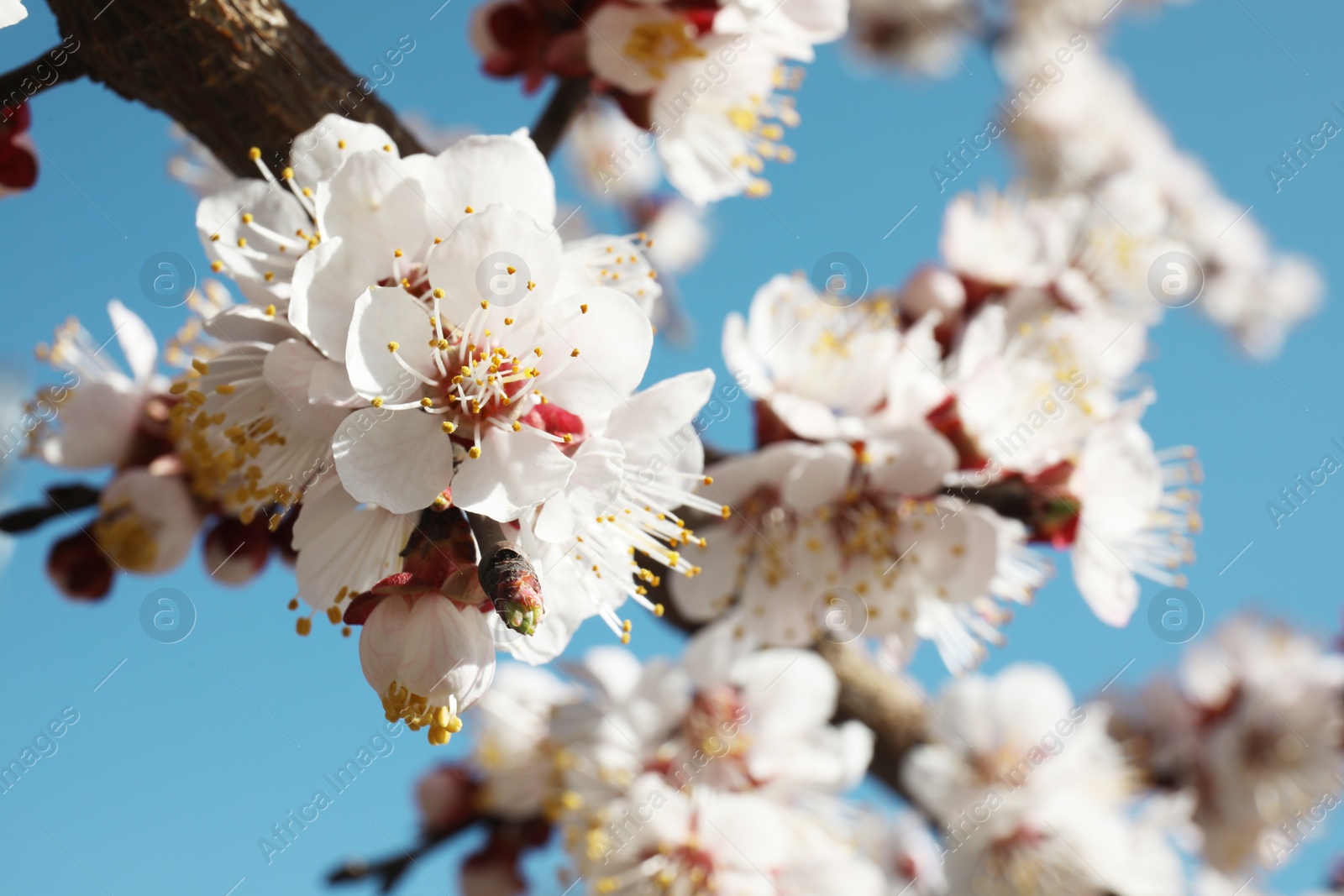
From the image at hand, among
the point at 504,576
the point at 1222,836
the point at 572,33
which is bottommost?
the point at 1222,836

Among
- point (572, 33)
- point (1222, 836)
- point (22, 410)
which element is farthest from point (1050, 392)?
point (1222, 836)

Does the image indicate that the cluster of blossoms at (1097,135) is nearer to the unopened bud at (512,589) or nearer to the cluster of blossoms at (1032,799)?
the cluster of blossoms at (1032,799)

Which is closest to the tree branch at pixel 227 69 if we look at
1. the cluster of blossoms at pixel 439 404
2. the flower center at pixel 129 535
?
the cluster of blossoms at pixel 439 404

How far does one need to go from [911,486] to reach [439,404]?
36.6 inches

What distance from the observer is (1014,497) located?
1689 mm

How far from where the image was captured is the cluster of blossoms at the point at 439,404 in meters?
0.94

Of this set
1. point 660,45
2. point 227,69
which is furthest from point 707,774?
point 227,69

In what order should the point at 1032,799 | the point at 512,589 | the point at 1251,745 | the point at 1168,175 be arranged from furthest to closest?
the point at 1168,175 < the point at 1251,745 < the point at 1032,799 < the point at 512,589

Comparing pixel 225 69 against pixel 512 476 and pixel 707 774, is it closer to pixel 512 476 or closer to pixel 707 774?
pixel 512 476

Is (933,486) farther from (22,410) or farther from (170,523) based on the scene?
(22,410)

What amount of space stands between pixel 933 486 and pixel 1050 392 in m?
0.38

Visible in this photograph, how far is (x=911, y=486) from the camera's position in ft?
5.46

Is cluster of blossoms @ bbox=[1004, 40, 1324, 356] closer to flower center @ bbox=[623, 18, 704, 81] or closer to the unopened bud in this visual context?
flower center @ bbox=[623, 18, 704, 81]

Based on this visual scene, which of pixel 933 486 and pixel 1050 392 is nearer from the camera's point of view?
pixel 933 486
